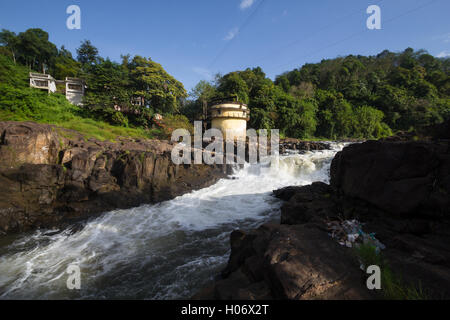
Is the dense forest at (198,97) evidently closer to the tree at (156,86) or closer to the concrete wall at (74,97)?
the tree at (156,86)

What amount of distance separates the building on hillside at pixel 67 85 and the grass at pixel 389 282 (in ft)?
98.9

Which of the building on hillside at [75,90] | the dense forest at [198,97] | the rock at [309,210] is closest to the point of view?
the rock at [309,210]

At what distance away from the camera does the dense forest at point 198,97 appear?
1861 cm

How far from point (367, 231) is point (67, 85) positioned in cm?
3255

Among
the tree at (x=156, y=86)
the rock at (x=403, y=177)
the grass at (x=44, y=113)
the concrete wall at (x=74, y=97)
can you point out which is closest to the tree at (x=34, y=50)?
the concrete wall at (x=74, y=97)

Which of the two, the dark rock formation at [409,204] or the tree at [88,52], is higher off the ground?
the tree at [88,52]

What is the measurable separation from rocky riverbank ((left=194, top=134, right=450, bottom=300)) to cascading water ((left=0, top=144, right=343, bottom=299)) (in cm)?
147

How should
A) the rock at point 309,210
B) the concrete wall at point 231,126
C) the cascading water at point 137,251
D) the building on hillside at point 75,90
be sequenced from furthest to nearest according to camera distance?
the building on hillside at point 75,90 → the concrete wall at point 231,126 → the rock at point 309,210 → the cascading water at point 137,251

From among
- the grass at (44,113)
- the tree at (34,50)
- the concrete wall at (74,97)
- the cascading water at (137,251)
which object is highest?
the tree at (34,50)

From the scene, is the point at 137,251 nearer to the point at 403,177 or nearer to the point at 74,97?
the point at 403,177

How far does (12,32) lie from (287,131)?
48.8 meters

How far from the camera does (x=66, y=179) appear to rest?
8.34 metres

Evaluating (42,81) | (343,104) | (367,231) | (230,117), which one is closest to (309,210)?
(367,231)

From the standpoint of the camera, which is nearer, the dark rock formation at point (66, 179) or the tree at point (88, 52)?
the dark rock formation at point (66, 179)
